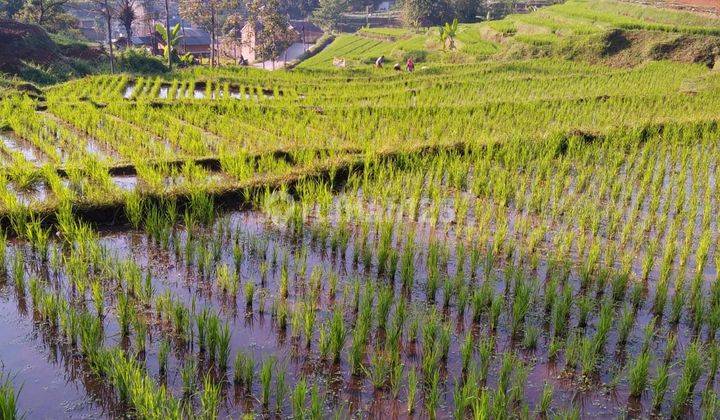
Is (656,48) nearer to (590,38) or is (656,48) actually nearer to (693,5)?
(590,38)

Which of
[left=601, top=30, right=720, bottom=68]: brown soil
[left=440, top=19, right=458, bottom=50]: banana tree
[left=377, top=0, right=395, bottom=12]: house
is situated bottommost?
[left=601, top=30, right=720, bottom=68]: brown soil

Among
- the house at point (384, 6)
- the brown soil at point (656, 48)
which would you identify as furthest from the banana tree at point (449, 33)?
the house at point (384, 6)

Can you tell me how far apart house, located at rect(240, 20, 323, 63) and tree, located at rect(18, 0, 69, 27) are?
10143 millimetres

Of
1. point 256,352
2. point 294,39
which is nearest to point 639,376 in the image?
point 256,352

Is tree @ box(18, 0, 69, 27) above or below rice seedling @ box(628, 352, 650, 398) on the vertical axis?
above

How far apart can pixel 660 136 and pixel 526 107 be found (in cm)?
287

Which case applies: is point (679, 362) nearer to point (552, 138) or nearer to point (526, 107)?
point (552, 138)

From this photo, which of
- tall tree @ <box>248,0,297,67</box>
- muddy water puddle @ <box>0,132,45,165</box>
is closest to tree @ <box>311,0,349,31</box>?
tall tree @ <box>248,0,297,67</box>

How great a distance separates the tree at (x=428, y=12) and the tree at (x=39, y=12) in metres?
22.1

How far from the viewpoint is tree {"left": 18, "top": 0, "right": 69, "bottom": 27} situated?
25.9 meters

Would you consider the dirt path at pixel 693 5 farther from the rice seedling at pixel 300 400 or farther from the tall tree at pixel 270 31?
the rice seedling at pixel 300 400

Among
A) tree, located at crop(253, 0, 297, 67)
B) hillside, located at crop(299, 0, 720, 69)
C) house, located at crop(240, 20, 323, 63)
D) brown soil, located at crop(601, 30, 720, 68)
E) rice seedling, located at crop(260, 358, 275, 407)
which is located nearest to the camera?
rice seedling, located at crop(260, 358, 275, 407)

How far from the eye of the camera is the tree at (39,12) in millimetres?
25853

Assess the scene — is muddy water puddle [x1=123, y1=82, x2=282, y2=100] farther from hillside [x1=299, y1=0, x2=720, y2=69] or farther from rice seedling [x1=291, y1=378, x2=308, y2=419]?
rice seedling [x1=291, y1=378, x2=308, y2=419]
